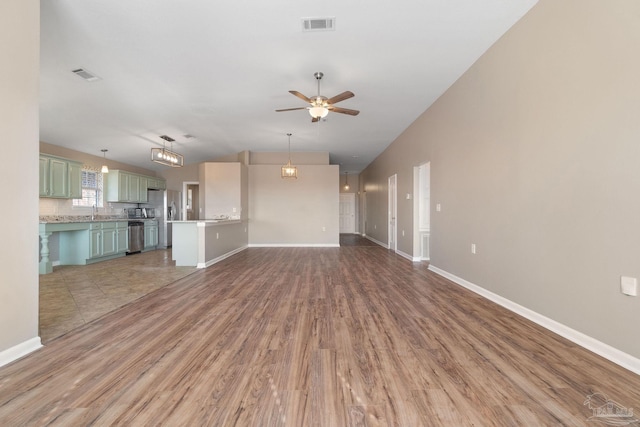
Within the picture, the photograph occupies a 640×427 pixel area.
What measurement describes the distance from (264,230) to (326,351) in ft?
22.8

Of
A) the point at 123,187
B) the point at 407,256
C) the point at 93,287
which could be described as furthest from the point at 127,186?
the point at 407,256

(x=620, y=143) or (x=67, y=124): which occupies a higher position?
(x=67, y=124)

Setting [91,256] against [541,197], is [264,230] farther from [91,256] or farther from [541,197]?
[541,197]

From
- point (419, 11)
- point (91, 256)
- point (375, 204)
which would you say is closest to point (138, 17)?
point (419, 11)

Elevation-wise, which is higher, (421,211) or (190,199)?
(190,199)

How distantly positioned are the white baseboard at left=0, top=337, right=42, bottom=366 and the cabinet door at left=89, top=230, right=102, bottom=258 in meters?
4.55

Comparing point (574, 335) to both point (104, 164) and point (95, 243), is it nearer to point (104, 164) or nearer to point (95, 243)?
point (95, 243)

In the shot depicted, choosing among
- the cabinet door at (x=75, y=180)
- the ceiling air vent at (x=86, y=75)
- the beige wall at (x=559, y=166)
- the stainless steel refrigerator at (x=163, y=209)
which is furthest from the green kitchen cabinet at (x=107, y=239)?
the beige wall at (x=559, y=166)

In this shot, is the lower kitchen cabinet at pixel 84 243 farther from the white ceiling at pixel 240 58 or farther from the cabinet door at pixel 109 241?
the white ceiling at pixel 240 58

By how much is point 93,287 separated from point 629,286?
573 centimetres

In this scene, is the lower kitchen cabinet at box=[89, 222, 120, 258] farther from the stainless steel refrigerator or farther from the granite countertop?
the stainless steel refrigerator

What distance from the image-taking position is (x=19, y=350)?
196 cm

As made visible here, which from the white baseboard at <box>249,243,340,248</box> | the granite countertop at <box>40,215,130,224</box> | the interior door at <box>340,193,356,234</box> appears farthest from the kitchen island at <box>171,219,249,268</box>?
the interior door at <box>340,193,356,234</box>

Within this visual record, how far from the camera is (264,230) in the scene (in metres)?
8.75
